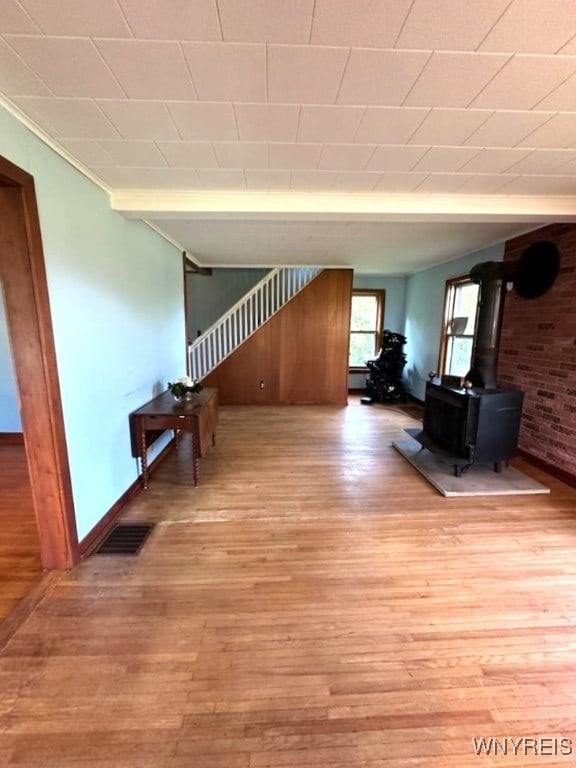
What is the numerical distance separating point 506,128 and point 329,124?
91 cm

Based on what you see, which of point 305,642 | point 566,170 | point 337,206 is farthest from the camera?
point 337,206

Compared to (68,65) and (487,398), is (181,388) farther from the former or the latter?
(487,398)

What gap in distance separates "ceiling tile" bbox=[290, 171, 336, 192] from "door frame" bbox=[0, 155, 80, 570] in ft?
4.98

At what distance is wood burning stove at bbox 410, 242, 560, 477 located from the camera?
9.87 ft

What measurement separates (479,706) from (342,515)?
1.36 m

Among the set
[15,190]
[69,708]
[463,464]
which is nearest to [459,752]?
[69,708]

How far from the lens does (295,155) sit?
74.4 inches

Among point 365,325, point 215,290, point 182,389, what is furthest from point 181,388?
point 365,325

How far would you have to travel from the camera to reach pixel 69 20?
3.54ft

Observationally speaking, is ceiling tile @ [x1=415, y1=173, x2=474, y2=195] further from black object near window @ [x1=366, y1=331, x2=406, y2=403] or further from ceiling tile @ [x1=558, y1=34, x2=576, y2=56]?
black object near window @ [x1=366, y1=331, x2=406, y2=403]

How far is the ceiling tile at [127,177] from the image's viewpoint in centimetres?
209

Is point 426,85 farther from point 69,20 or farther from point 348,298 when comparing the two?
point 348,298

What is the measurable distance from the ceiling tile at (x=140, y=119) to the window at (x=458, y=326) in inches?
176

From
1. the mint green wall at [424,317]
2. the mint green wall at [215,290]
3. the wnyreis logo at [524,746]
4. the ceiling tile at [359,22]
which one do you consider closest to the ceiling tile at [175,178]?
the ceiling tile at [359,22]
